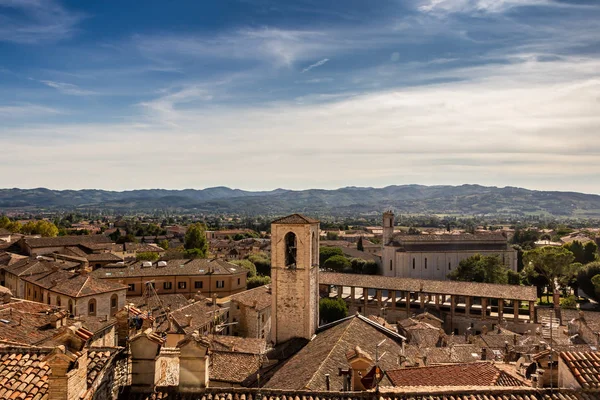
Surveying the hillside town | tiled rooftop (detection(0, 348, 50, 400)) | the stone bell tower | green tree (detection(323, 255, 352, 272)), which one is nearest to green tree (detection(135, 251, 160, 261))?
the hillside town

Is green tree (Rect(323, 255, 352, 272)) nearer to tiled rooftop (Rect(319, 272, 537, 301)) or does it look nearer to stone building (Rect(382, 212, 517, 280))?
stone building (Rect(382, 212, 517, 280))

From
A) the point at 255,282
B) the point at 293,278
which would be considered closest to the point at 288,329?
the point at 293,278

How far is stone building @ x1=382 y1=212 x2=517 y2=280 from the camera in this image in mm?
77312

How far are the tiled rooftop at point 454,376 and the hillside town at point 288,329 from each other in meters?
0.06

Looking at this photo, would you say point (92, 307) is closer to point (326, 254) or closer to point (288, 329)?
point (288, 329)

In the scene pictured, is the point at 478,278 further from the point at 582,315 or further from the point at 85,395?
the point at 85,395

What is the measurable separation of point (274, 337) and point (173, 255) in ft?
145

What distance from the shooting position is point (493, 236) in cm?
8862

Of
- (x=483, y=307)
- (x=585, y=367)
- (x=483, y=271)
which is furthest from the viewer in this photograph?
(x=483, y=271)

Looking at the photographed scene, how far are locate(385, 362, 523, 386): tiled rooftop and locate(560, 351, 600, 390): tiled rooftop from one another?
149 inches

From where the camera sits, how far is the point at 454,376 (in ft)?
45.6

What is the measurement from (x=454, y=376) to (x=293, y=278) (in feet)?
46.9

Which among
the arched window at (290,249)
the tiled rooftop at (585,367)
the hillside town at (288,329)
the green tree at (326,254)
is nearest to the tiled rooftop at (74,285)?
the hillside town at (288,329)

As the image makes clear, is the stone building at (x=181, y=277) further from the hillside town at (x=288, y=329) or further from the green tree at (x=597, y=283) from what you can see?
the green tree at (x=597, y=283)
